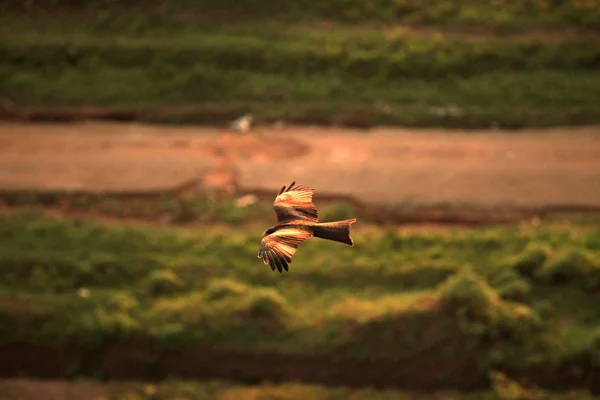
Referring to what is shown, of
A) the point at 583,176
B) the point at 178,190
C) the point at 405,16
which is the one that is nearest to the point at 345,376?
the point at 178,190

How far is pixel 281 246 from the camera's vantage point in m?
4.88

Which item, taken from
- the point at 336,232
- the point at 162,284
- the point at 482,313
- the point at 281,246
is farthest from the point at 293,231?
the point at 162,284

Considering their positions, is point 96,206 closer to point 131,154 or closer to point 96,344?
point 131,154

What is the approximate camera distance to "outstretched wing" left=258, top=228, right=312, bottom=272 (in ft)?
15.6

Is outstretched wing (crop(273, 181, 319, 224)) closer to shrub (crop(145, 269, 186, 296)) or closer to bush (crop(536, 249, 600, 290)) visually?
shrub (crop(145, 269, 186, 296))

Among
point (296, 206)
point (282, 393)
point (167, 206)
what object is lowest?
point (296, 206)

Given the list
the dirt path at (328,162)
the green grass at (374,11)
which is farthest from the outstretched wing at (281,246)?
the green grass at (374,11)

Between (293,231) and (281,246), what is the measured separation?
15 centimetres

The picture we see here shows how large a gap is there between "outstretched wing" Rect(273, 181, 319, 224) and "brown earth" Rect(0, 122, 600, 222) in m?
7.32

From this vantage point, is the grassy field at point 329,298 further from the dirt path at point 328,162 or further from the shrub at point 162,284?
the dirt path at point 328,162

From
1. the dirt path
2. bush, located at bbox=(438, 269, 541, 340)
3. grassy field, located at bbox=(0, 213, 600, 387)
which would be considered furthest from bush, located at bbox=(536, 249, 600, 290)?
the dirt path

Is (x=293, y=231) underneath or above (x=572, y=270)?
underneath

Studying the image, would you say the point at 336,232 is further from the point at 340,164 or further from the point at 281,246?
the point at 340,164

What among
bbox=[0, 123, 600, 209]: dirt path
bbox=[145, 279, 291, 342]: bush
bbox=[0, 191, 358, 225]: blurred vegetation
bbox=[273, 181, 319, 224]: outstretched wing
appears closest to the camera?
bbox=[273, 181, 319, 224]: outstretched wing
